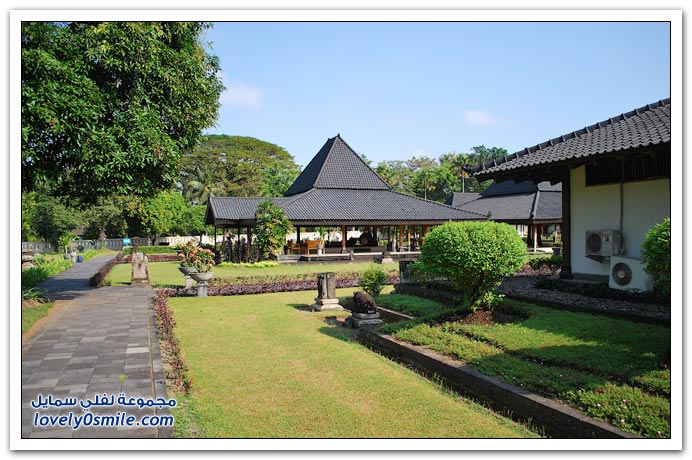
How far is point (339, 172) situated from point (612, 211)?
902 inches

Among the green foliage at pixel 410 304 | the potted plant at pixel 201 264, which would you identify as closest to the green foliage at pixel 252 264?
the potted plant at pixel 201 264

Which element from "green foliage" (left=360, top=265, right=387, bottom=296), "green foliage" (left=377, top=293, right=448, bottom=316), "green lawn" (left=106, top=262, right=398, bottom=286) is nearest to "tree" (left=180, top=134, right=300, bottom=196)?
"green lawn" (left=106, top=262, right=398, bottom=286)

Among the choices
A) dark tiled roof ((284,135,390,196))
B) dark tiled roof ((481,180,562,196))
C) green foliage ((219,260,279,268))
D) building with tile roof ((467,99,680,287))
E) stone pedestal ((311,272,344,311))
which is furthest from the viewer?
dark tiled roof ((481,180,562,196))

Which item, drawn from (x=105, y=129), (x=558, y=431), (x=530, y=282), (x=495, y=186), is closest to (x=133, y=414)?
(x=558, y=431)

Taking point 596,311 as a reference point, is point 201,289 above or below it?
below

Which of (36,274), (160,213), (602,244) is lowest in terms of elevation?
(36,274)

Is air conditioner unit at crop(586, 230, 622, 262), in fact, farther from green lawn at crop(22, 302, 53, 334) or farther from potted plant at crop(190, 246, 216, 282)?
green lawn at crop(22, 302, 53, 334)

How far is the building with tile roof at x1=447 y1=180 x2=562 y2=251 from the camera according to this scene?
3089 cm

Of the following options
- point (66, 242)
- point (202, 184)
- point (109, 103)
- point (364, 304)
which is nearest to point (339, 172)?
point (66, 242)

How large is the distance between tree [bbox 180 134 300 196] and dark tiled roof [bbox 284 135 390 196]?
676 inches

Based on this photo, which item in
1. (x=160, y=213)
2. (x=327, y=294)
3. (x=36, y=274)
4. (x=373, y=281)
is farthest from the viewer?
(x=160, y=213)

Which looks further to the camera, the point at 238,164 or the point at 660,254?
the point at 238,164

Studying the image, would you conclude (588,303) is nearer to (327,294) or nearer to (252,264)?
(327,294)

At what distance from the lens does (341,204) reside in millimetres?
28578
